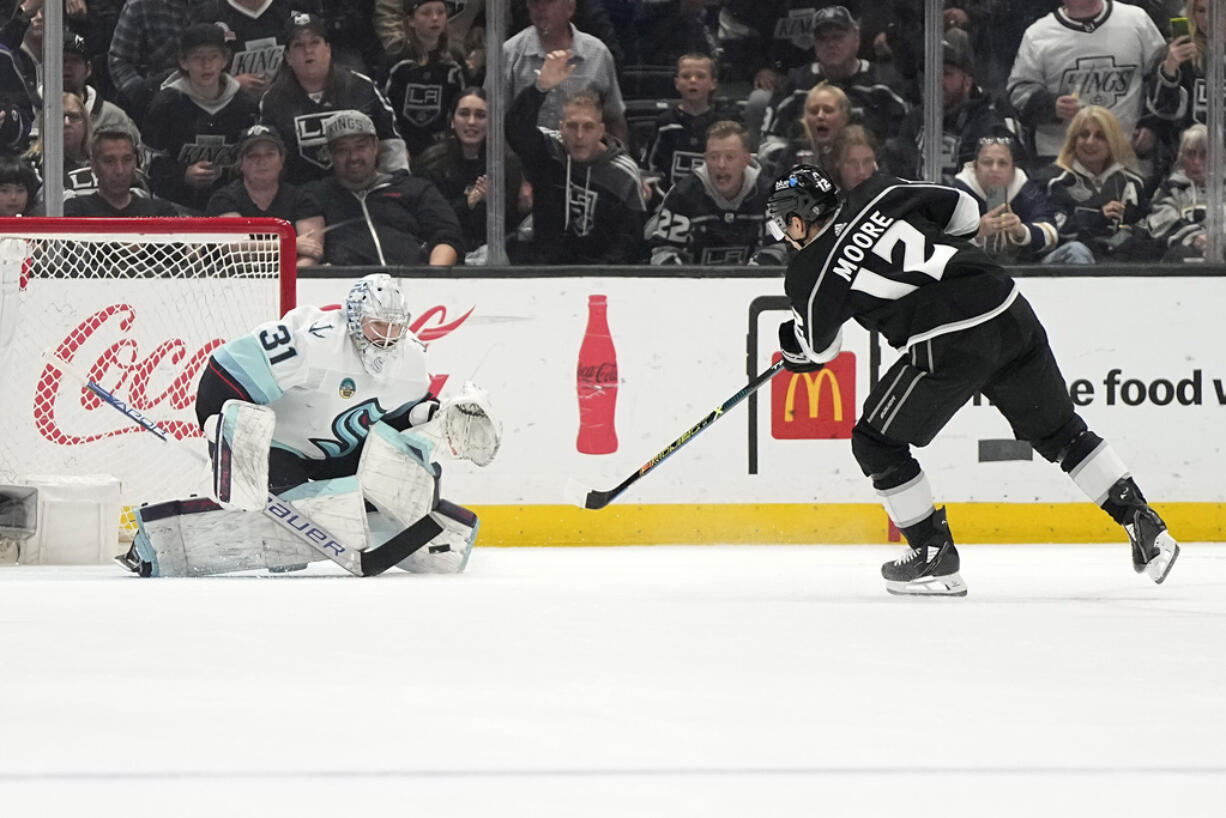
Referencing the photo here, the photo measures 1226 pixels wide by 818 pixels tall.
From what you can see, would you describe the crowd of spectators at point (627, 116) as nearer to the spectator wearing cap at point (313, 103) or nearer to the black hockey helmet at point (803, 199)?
the spectator wearing cap at point (313, 103)

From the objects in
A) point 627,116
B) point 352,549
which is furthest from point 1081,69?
point 352,549

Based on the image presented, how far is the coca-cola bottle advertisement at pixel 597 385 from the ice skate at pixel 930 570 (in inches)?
74.7

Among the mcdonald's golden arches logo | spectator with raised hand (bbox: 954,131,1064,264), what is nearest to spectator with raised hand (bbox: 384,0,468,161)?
the mcdonald's golden arches logo

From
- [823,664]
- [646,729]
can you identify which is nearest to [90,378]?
[823,664]

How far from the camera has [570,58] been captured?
5934mm

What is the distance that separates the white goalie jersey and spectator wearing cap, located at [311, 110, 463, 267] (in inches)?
55.1

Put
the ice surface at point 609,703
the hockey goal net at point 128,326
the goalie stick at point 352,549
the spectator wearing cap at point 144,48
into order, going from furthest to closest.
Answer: the spectator wearing cap at point 144,48 → the hockey goal net at point 128,326 → the goalie stick at point 352,549 → the ice surface at point 609,703

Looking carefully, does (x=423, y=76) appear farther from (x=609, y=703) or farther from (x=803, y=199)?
(x=609, y=703)

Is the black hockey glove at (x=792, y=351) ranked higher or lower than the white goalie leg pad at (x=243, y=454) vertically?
higher

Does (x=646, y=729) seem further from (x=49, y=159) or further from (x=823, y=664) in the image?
(x=49, y=159)

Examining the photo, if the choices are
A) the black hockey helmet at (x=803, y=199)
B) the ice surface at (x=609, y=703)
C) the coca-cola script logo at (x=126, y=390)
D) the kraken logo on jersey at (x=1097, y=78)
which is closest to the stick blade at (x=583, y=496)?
the ice surface at (x=609, y=703)

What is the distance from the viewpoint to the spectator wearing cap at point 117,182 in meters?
5.87

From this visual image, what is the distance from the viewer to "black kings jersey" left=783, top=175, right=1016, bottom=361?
12.2 ft

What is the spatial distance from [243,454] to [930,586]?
1.53 m
